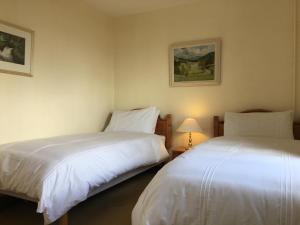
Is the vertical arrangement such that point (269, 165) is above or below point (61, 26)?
below

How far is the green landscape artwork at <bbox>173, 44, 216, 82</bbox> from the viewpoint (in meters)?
3.60

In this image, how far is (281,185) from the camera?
4.17 feet

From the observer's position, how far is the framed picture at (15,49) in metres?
2.62

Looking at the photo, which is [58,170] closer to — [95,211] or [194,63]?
[95,211]

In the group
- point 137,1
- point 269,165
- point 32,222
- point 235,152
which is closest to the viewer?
point 269,165

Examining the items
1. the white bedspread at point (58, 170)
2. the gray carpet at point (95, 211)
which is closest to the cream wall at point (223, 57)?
the gray carpet at point (95, 211)

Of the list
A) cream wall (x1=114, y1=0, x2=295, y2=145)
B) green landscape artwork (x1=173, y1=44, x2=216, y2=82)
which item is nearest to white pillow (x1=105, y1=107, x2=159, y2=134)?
cream wall (x1=114, y1=0, x2=295, y2=145)

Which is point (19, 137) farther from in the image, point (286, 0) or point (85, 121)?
point (286, 0)

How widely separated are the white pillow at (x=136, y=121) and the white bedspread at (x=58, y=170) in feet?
3.29

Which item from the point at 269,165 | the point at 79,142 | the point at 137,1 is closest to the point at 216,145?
the point at 269,165

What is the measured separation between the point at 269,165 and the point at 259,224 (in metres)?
0.45

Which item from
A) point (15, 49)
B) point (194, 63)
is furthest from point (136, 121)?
point (15, 49)

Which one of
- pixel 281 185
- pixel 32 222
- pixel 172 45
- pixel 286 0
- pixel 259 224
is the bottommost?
pixel 32 222

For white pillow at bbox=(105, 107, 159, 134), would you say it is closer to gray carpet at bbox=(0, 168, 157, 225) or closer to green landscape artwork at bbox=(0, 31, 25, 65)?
gray carpet at bbox=(0, 168, 157, 225)
